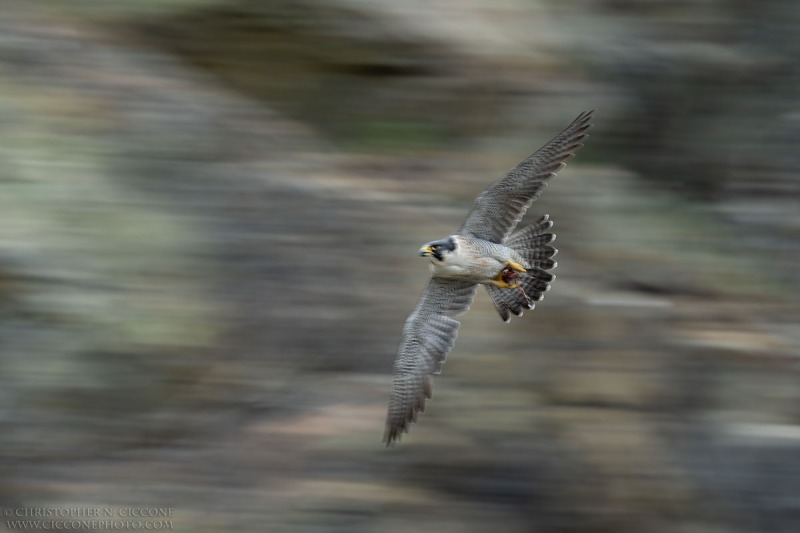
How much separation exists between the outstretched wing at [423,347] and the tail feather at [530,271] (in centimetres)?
30

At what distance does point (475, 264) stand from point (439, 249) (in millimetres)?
273

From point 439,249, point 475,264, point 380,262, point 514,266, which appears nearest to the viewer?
point 439,249

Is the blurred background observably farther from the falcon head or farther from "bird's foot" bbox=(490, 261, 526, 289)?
the falcon head

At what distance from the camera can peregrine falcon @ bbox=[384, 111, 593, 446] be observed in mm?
6238

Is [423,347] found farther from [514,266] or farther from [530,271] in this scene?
[530,271]

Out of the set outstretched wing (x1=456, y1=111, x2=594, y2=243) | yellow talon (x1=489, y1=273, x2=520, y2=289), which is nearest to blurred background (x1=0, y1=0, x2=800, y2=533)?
yellow talon (x1=489, y1=273, x2=520, y2=289)

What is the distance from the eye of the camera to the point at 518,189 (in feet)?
20.7

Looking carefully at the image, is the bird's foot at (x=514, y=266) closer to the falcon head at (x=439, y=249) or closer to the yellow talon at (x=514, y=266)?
the yellow talon at (x=514, y=266)

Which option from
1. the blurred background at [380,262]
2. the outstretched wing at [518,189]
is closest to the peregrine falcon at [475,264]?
the outstretched wing at [518,189]

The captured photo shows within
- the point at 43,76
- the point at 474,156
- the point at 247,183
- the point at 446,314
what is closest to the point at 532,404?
the point at 446,314

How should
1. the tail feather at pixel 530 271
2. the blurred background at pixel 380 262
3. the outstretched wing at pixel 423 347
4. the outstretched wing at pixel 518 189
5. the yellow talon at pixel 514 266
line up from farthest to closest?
1. the blurred background at pixel 380 262
2. the tail feather at pixel 530 271
3. the yellow talon at pixel 514 266
4. the outstretched wing at pixel 423 347
5. the outstretched wing at pixel 518 189

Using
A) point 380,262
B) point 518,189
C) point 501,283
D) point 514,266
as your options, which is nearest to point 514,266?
point 514,266

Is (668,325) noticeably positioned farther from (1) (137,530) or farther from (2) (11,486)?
(2) (11,486)

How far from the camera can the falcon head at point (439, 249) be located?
20.4 ft
